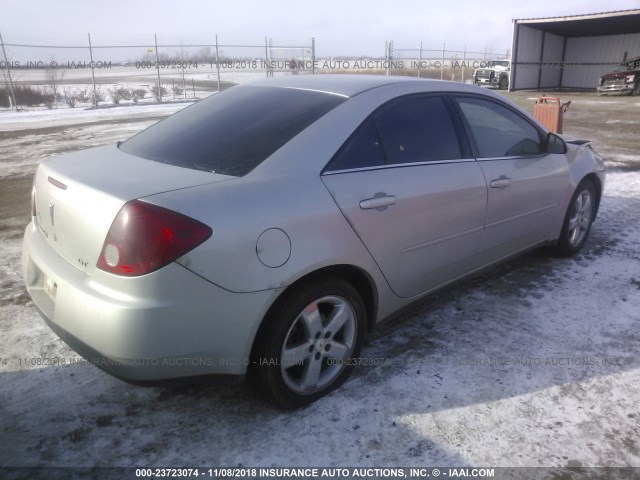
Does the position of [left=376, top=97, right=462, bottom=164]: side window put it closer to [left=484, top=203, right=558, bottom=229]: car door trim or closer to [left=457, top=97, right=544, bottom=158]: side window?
[left=457, top=97, right=544, bottom=158]: side window

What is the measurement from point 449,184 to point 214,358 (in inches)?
67.0

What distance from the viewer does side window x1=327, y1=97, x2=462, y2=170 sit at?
8.65ft

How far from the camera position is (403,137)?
2.90 meters

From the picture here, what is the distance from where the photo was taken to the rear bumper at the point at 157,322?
1.98 m

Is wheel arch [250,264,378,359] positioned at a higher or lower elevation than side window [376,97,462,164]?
lower

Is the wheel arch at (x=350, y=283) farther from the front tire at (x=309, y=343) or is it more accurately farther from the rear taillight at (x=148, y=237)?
the rear taillight at (x=148, y=237)

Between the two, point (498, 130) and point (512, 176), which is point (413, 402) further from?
point (498, 130)

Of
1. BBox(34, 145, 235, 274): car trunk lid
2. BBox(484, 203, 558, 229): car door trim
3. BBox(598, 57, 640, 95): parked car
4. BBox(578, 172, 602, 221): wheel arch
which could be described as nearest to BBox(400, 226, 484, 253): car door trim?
BBox(484, 203, 558, 229): car door trim

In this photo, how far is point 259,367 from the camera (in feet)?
7.65

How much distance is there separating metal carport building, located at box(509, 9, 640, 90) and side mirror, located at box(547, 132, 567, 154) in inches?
878

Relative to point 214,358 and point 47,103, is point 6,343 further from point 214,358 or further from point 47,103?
point 47,103

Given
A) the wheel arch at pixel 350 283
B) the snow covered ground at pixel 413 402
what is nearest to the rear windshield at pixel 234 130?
the wheel arch at pixel 350 283

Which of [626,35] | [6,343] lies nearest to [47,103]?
[6,343]

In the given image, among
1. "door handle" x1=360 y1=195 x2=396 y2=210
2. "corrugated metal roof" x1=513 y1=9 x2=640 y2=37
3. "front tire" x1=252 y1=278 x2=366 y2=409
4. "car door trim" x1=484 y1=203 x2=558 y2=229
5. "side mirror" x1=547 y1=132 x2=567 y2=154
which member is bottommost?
"front tire" x1=252 y1=278 x2=366 y2=409
